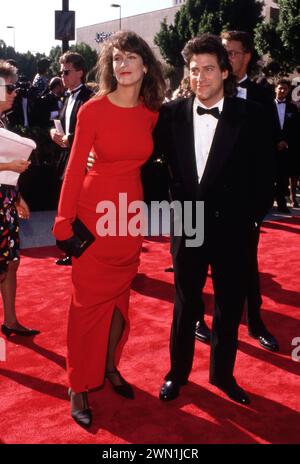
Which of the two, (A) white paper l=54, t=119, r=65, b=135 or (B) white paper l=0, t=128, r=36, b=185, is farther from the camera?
(A) white paper l=54, t=119, r=65, b=135

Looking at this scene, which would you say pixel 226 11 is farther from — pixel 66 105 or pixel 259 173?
pixel 259 173

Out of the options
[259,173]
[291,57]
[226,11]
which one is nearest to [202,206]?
[259,173]

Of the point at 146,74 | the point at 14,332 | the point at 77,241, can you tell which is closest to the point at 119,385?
the point at 77,241

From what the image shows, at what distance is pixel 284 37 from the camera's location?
2517 cm

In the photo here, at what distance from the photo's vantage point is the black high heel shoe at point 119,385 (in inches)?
117

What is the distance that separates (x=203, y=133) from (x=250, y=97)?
97cm

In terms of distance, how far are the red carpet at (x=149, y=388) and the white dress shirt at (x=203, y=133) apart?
4.11ft

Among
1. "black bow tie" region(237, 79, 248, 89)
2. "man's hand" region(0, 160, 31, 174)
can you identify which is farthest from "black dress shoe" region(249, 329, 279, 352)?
"man's hand" region(0, 160, 31, 174)

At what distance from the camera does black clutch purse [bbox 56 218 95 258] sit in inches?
101

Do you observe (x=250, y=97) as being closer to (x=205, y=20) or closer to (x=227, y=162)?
(x=227, y=162)

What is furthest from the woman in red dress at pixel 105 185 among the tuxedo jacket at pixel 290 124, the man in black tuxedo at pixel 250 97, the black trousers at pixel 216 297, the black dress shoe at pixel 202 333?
the tuxedo jacket at pixel 290 124

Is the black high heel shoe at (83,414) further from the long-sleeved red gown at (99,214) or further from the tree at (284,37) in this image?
the tree at (284,37)

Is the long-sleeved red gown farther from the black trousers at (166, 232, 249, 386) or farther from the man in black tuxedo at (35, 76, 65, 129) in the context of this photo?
the man in black tuxedo at (35, 76, 65, 129)

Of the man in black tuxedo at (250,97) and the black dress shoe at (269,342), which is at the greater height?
the man in black tuxedo at (250,97)
